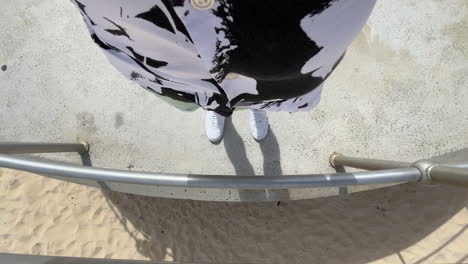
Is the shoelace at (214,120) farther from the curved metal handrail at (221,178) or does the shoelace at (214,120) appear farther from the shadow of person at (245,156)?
the curved metal handrail at (221,178)

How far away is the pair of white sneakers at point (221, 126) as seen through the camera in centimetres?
218

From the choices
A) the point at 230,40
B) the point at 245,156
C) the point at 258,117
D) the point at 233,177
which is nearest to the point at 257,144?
the point at 245,156

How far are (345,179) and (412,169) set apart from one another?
0.24 meters

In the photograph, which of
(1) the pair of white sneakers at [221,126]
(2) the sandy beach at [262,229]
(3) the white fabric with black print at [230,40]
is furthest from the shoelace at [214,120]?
(3) the white fabric with black print at [230,40]

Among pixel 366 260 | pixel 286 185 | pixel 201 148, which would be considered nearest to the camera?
pixel 286 185

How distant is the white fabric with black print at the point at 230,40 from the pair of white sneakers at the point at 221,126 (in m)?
1.08

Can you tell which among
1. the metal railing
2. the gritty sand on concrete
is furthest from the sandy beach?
the metal railing

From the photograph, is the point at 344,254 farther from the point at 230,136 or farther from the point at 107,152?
the point at 107,152

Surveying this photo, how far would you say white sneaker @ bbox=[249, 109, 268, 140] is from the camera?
215 cm

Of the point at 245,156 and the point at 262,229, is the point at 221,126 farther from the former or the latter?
the point at 262,229

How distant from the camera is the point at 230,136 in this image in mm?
2301

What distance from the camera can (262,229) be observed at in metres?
2.84

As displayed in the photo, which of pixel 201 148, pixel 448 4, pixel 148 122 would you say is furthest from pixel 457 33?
pixel 148 122

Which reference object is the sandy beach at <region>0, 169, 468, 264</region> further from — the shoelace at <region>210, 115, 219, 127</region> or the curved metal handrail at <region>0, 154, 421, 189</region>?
the curved metal handrail at <region>0, 154, 421, 189</region>
